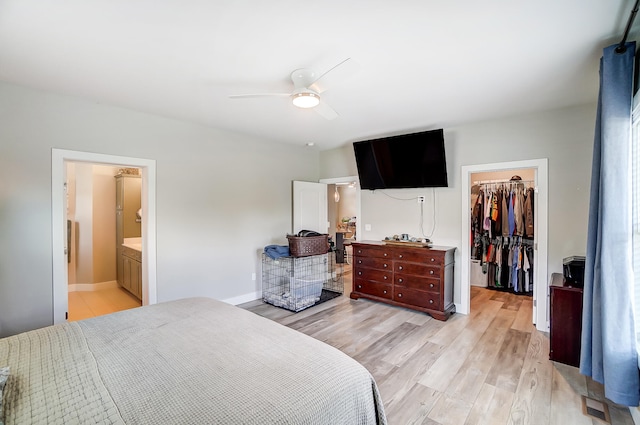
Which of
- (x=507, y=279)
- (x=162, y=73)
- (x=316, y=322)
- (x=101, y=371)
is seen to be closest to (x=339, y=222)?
(x=507, y=279)

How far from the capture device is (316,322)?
3621mm

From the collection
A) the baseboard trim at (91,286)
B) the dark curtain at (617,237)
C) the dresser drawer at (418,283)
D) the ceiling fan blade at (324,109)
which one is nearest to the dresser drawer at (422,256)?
the dresser drawer at (418,283)

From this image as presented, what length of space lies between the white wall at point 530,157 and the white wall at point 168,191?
1.99 m

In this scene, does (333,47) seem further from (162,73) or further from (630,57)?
(630,57)

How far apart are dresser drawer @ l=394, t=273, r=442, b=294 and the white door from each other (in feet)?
6.19

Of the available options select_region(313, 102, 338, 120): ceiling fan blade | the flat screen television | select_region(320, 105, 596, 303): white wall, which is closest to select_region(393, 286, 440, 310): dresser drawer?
select_region(320, 105, 596, 303): white wall

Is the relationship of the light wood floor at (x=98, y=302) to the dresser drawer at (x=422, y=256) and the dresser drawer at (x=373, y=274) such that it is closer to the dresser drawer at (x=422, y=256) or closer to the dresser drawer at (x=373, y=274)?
the dresser drawer at (x=373, y=274)

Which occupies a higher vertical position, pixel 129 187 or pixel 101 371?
pixel 129 187

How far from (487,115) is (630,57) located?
5.40 feet

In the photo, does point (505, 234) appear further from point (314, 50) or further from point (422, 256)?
point (314, 50)

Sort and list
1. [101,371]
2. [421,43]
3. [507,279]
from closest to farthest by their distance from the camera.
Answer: [101,371] → [421,43] → [507,279]

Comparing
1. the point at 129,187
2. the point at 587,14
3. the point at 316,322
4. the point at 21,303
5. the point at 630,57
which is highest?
the point at 587,14

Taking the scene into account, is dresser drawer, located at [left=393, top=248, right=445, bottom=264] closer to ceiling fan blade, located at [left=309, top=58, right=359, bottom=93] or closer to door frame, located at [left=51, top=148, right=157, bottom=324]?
ceiling fan blade, located at [left=309, top=58, right=359, bottom=93]

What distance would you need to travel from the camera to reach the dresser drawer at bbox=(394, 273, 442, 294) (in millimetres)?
3732
